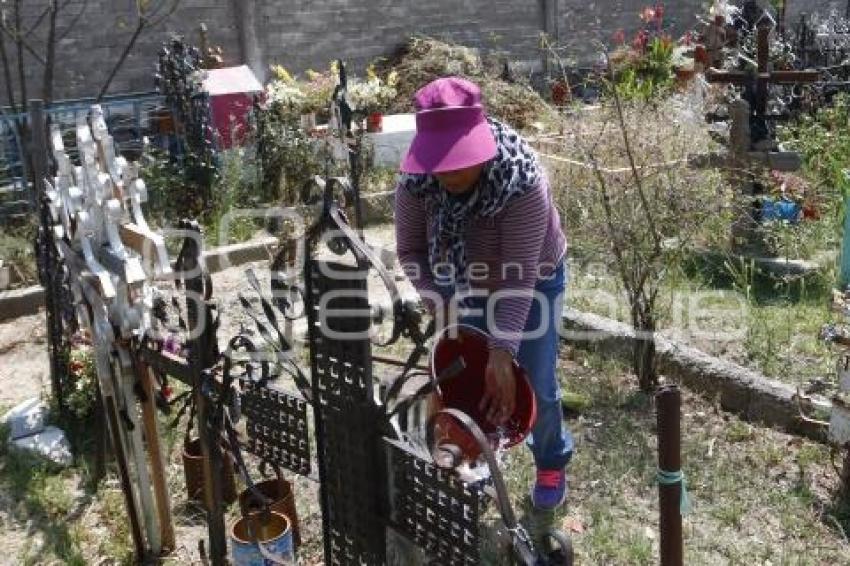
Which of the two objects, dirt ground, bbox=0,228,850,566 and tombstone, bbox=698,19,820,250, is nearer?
dirt ground, bbox=0,228,850,566

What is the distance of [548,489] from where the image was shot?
3092 mm

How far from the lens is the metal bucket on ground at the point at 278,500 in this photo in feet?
8.71

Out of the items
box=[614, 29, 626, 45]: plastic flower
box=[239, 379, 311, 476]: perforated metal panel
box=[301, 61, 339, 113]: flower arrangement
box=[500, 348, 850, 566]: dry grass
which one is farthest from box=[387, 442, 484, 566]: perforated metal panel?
box=[614, 29, 626, 45]: plastic flower

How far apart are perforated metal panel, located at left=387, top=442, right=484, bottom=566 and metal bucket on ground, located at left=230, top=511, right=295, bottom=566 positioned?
0.69m

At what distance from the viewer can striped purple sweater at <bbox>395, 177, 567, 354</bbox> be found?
2.48 m

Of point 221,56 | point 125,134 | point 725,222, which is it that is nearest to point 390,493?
point 725,222

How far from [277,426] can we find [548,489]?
127cm

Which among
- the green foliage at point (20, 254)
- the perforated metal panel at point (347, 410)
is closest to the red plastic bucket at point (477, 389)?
the perforated metal panel at point (347, 410)

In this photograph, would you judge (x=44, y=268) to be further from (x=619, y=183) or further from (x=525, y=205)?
(x=619, y=183)

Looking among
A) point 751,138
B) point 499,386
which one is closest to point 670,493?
point 499,386

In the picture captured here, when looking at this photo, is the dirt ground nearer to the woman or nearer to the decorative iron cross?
the woman

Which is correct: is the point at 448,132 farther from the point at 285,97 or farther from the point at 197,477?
the point at 285,97

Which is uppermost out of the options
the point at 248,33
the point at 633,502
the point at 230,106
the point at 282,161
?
the point at 248,33

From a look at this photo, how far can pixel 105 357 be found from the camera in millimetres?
2740
